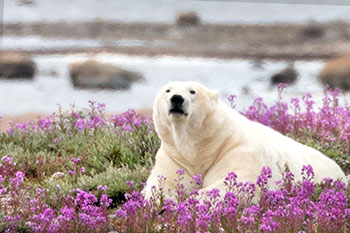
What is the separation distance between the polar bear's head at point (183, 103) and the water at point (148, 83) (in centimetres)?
264

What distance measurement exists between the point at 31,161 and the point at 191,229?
361 cm

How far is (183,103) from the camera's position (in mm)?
5180

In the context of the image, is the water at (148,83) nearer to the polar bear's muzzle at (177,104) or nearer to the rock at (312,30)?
the rock at (312,30)

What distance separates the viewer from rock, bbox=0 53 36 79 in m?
8.05

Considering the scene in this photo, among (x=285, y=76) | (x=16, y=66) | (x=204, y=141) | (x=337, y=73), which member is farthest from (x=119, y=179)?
(x=337, y=73)

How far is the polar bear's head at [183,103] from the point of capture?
5188 mm

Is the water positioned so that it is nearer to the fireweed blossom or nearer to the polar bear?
the polar bear

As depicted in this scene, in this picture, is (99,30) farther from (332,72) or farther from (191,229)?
(191,229)

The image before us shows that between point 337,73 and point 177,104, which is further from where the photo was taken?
point 337,73

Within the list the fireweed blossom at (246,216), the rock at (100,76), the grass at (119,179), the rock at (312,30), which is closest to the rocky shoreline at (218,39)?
the rock at (312,30)

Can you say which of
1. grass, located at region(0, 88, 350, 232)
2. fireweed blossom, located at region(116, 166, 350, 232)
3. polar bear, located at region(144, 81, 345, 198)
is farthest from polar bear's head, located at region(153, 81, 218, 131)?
fireweed blossom, located at region(116, 166, 350, 232)

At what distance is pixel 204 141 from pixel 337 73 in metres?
4.18

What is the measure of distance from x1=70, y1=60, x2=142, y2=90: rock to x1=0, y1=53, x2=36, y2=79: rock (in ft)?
1.74

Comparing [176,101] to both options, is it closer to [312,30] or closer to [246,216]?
[246,216]
